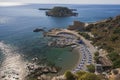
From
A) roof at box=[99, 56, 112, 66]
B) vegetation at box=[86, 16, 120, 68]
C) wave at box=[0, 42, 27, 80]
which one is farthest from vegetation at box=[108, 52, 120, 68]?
wave at box=[0, 42, 27, 80]

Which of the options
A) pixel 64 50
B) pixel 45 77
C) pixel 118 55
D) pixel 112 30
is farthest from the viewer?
pixel 112 30

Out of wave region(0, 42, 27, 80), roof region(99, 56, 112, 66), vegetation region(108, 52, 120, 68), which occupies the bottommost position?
wave region(0, 42, 27, 80)

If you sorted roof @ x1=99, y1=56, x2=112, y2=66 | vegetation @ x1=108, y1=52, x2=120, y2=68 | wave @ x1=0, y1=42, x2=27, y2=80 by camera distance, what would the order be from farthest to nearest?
roof @ x1=99, y1=56, x2=112, y2=66 → vegetation @ x1=108, y1=52, x2=120, y2=68 → wave @ x1=0, y1=42, x2=27, y2=80

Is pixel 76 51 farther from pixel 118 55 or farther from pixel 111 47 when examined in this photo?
pixel 118 55

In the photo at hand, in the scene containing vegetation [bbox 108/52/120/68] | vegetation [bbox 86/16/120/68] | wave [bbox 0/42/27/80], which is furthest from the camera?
vegetation [bbox 86/16/120/68]

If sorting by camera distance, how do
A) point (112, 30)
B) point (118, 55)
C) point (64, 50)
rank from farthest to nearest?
point (112, 30)
point (64, 50)
point (118, 55)

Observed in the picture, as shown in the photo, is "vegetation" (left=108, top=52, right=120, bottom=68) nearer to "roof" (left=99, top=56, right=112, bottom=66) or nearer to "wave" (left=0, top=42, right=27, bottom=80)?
"roof" (left=99, top=56, right=112, bottom=66)

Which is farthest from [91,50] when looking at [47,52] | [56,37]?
[56,37]

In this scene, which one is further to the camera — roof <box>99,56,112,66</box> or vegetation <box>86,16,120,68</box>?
vegetation <box>86,16,120,68</box>

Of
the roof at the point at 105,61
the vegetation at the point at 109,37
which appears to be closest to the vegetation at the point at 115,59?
the vegetation at the point at 109,37

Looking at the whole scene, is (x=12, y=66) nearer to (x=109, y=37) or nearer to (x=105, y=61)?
(x=105, y=61)
